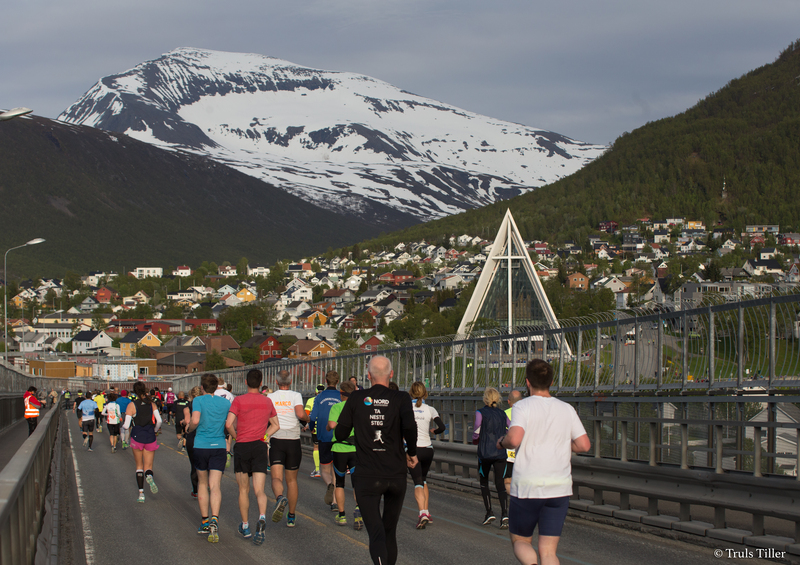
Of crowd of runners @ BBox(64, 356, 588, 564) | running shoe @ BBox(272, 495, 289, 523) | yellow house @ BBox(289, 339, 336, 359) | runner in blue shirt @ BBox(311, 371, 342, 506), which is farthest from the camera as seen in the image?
yellow house @ BBox(289, 339, 336, 359)

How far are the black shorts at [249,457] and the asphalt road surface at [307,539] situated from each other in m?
0.83

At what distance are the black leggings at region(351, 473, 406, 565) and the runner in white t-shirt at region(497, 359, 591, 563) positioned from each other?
4.22 feet

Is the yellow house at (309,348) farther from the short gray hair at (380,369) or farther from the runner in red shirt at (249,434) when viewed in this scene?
the short gray hair at (380,369)

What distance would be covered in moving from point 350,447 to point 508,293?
2737 inches

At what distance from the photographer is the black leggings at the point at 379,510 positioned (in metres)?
7.68

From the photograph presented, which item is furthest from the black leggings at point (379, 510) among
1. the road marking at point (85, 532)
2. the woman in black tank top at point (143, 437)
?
the woman in black tank top at point (143, 437)

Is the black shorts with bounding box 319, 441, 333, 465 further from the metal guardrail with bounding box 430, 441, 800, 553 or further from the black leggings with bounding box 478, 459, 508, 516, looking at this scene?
the metal guardrail with bounding box 430, 441, 800, 553

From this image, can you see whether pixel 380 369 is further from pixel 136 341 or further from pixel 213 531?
pixel 136 341

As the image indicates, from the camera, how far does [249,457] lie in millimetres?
10688

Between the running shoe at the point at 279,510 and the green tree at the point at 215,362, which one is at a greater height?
the running shoe at the point at 279,510

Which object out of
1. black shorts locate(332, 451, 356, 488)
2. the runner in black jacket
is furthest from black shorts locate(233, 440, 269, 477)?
the runner in black jacket

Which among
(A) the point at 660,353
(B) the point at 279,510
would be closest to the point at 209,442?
(B) the point at 279,510

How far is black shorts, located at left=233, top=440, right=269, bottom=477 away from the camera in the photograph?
420 inches

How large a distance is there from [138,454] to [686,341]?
27.7 feet
